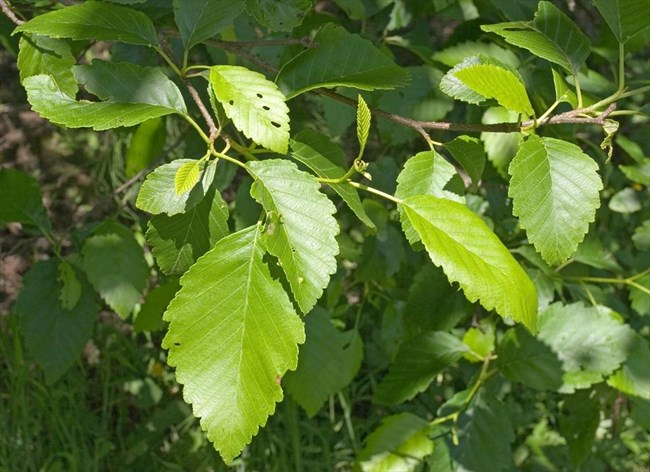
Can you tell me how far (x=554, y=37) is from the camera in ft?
3.84

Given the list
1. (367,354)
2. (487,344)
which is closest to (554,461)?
(367,354)

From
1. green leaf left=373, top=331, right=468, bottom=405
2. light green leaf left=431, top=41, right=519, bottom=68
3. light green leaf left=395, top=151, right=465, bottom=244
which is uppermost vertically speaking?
light green leaf left=395, top=151, right=465, bottom=244

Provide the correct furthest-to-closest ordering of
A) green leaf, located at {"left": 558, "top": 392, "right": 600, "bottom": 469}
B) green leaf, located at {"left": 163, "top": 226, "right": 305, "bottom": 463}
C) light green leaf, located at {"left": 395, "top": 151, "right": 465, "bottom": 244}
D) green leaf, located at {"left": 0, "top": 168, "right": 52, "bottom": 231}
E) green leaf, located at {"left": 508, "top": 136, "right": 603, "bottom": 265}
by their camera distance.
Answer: green leaf, located at {"left": 558, "top": 392, "right": 600, "bottom": 469} < green leaf, located at {"left": 0, "top": 168, "right": 52, "bottom": 231} < light green leaf, located at {"left": 395, "top": 151, "right": 465, "bottom": 244} < green leaf, located at {"left": 508, "top": 136, "right": 603, "bottom": 265} < green leaf, located at {"left": 163, "top": 226, "right": 305, "bottom": 463}

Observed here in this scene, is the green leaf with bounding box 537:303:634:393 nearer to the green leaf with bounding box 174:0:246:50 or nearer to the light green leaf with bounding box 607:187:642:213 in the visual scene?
the light green leaf with bounding box 607:187:642:213

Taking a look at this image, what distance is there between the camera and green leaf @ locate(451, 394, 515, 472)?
166 cm

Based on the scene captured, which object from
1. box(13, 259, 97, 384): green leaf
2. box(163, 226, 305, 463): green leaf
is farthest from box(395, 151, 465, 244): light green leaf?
box(13, 259, 97, 384): green leaf

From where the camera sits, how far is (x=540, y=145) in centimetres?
102

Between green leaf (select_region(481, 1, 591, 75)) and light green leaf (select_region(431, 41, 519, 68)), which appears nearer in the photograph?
green leaf (select_region(481, 1, 591, 75))

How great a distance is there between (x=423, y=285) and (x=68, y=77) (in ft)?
2.90

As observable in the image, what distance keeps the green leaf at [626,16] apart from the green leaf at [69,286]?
107 centimetres

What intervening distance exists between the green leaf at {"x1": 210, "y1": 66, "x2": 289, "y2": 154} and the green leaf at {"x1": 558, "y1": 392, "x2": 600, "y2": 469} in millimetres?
1205

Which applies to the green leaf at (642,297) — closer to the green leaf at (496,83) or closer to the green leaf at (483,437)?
the green leaf at (483,437)

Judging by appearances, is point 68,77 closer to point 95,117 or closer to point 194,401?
point 95,117

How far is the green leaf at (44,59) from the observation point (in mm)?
1194
